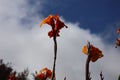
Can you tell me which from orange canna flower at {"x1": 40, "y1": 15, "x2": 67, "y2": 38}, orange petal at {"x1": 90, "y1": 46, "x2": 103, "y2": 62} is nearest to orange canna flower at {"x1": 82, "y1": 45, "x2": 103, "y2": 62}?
orange petal at {"x1": 90, "y1": 46, "x2": 103, "y2": 62}

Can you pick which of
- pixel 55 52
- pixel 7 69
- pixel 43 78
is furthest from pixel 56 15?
pixel 7 69

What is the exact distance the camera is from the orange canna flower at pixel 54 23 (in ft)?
18.0

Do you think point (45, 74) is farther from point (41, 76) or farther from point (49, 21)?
point (49, 21)

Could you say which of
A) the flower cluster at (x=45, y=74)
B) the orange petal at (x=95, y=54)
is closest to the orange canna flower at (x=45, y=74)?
the flower cluster at (x=45, y=74)

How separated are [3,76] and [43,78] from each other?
22729 mm

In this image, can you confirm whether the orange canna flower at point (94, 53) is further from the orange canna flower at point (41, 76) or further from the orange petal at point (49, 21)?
the orange canna flower at point (41, 76)

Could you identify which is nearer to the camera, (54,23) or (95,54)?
(95,54)

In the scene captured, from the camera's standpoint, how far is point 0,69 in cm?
3086

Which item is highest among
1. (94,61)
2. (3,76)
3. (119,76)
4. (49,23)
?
(3,76)

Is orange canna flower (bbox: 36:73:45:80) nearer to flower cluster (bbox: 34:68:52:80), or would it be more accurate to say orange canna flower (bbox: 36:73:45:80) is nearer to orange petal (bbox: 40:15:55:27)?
flower cluster (bbox: 34:68:52:80)

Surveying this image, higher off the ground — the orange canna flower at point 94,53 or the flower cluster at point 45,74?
the flower cluster at point 45,74

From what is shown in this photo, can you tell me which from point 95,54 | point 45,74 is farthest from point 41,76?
point 95,54

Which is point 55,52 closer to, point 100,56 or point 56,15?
point 100,56

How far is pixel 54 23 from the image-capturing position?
5.77m
